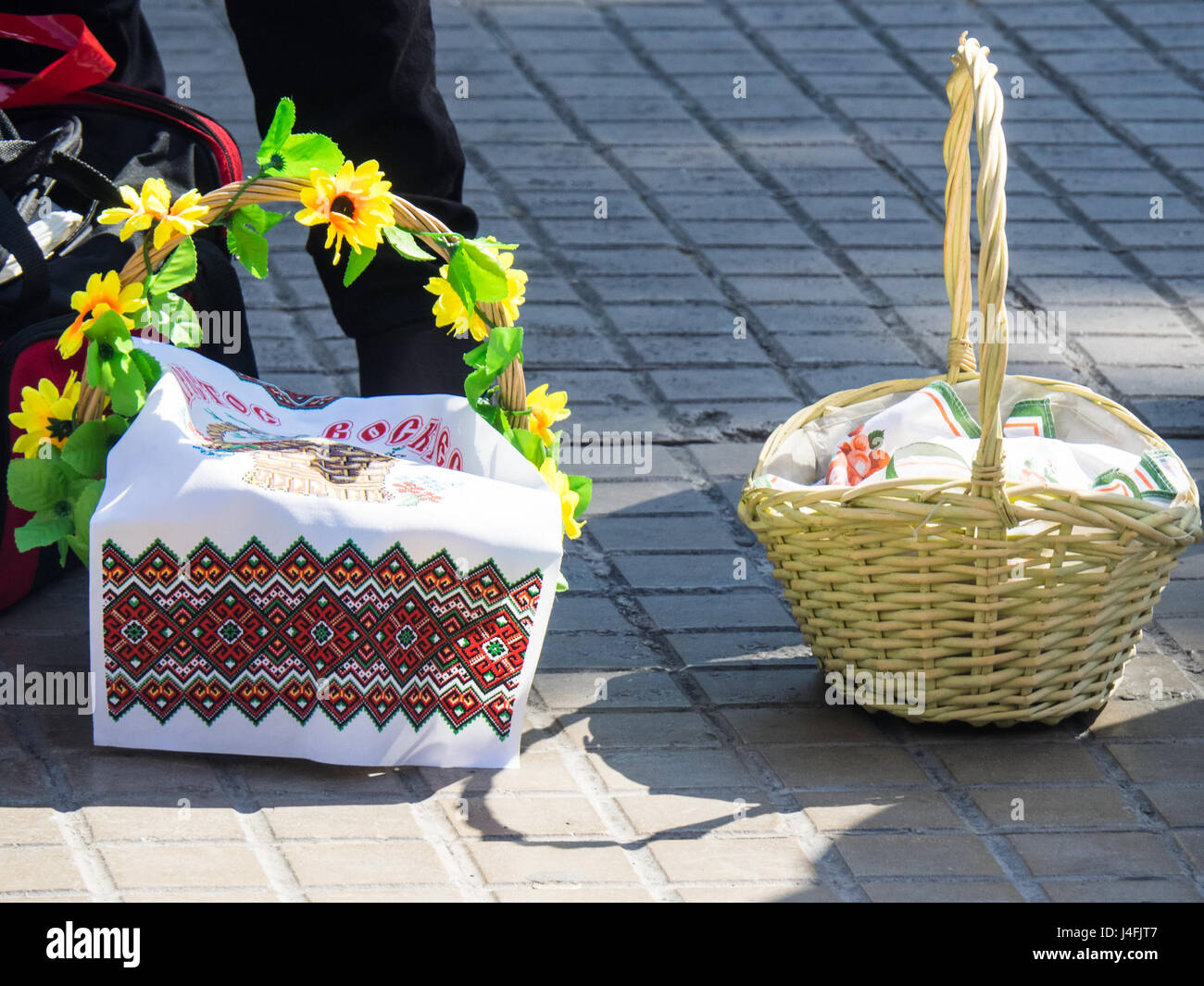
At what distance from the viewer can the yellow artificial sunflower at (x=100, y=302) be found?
1.98 metres

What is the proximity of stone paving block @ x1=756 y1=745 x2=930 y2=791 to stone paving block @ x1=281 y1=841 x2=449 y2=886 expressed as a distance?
1.55 ft

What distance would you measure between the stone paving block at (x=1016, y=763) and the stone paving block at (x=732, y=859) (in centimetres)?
29

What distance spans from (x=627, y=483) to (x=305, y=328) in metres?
0.86

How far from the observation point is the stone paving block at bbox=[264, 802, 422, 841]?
6.19 ft

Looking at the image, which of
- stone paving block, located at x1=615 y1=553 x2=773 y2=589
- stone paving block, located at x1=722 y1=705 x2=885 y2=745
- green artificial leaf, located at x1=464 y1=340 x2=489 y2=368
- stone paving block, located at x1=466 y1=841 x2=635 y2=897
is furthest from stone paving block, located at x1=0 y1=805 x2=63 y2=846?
stone paving block, located at x1=615 y1=553 x2=773 y2=589

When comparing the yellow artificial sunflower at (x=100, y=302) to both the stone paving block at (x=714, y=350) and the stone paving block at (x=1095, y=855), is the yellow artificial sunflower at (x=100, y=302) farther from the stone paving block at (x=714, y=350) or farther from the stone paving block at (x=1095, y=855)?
the stone paving block at (x=714, y=350)

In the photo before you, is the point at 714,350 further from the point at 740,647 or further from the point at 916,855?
the point at 916,855

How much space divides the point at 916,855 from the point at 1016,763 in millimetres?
265

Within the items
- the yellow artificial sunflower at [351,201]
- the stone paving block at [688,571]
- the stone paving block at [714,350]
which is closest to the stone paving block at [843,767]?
the stone paving block at [688,571]

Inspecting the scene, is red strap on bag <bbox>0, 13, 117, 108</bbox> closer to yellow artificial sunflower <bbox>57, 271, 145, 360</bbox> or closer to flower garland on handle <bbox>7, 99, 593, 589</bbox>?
flower garland on handle <bbox>7, 99, 593, 589</bbox>

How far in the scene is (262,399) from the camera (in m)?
2.23

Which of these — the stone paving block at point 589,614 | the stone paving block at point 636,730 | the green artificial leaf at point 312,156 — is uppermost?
the green artificial leaf at point 312,156

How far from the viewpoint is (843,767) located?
207 centimetres

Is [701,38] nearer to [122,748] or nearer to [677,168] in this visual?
[677,168]
